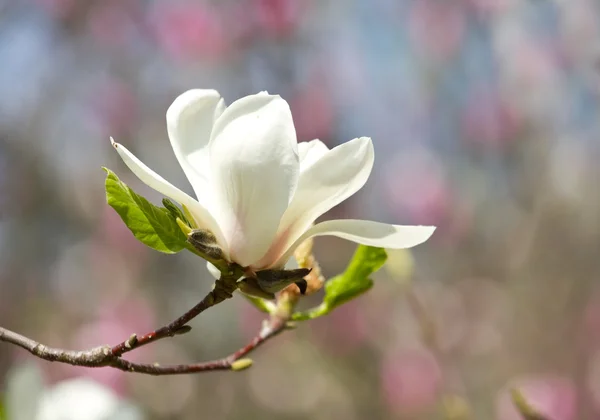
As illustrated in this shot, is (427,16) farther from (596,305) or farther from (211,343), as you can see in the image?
(211,343)

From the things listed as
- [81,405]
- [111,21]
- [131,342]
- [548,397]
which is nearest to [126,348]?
[131,342]

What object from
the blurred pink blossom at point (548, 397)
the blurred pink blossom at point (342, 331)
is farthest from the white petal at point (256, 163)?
the blurred pink blossom at point (342, 331)

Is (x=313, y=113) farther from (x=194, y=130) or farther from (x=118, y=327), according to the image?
(x=194, y=130)

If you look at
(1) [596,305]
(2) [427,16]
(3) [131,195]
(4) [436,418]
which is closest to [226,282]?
(3) [131,195]

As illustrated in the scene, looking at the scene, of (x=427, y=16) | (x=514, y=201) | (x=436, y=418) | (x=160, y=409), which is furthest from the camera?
(x=427, y=16)

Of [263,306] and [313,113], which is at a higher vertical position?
[263,306]

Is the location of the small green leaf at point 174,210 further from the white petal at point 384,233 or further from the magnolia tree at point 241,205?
the white petal at point 384,233

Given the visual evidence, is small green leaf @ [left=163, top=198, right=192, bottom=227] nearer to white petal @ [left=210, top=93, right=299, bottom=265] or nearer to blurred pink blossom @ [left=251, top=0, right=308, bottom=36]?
white petal @ [left=210, top=93, right=299, bottom=265]
